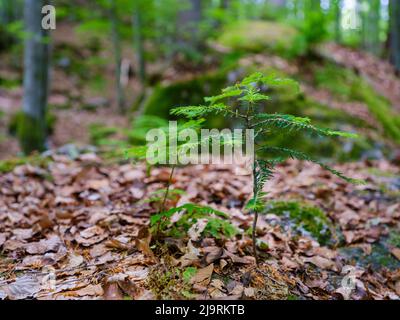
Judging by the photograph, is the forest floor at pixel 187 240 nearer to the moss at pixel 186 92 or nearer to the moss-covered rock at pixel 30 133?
the moss at pixel 186 92

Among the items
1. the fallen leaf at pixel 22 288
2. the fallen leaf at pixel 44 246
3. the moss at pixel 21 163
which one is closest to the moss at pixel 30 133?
the moss at pixel 21 163

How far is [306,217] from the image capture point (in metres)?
2.82

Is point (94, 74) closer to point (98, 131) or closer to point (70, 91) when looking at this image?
point (70, 91)

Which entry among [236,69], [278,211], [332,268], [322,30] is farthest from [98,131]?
[332,268]

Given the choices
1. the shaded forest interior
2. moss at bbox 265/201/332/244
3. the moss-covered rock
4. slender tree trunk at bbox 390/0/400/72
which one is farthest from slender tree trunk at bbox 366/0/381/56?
moss at bbox 265/201/332/244

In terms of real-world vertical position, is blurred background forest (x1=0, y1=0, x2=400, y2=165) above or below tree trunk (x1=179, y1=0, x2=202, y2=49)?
below

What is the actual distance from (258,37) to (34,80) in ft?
16.2

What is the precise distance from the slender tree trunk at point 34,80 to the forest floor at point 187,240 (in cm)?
338

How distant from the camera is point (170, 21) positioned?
1209cm

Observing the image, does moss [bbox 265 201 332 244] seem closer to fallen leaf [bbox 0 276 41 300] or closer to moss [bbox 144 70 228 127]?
fallen leaf [bbox 0 276 41 300]

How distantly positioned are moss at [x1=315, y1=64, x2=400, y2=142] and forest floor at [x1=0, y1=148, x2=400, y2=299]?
222cm

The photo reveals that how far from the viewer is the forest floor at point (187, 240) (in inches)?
71.9

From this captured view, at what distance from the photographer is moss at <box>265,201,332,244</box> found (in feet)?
8.89

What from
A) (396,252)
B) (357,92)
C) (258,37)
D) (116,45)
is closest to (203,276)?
(396,252)
